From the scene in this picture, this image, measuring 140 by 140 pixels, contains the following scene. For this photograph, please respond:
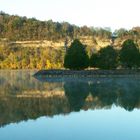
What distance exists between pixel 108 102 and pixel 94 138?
12.5 meters

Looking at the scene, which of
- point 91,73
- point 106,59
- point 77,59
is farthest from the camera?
point 106,59

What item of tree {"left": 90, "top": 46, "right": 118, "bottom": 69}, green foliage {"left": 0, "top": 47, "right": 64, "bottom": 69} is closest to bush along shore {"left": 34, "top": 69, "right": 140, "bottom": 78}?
tree {"left": 90, "top": 46, "right": 118, "bottom": 69}

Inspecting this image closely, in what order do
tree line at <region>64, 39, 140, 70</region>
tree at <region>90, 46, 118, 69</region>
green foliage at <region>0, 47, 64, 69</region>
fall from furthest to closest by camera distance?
green foliage at <region>0, 47, 64, 69</region> → tree at <region>90, 46, 118, 69</region> → tree line at <region>64, 39, 140, 70</region>

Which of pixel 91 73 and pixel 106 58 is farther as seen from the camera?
pixel 106 58

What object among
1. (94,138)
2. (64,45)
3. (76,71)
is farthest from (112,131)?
(64,45)

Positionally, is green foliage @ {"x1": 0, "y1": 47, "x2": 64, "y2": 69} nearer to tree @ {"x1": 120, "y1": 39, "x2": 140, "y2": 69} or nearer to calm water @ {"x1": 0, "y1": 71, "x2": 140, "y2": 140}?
tree @ {"x1": 120, "y1": 39, "x2": 140, "y2": 69}

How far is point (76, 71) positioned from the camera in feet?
224

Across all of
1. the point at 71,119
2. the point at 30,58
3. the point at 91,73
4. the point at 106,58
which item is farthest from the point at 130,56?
the point at 30,58

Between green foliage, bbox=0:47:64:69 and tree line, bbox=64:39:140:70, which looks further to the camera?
green foliage, bbox=0:47:64:69

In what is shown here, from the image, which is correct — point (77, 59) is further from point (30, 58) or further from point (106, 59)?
point (30, 58)

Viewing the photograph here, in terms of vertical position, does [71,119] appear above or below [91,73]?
above

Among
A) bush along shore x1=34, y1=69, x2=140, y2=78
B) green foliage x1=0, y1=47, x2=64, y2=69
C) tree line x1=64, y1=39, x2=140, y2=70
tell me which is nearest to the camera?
bush along shore x1=34, y1=69, x2=140, y2=78

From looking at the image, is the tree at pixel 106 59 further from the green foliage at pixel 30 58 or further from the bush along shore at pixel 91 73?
the green foliage at pixel 30 58

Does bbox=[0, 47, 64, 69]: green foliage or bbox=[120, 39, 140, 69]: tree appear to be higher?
Answer: bbox=[120, 39, 140, 69]: tree
